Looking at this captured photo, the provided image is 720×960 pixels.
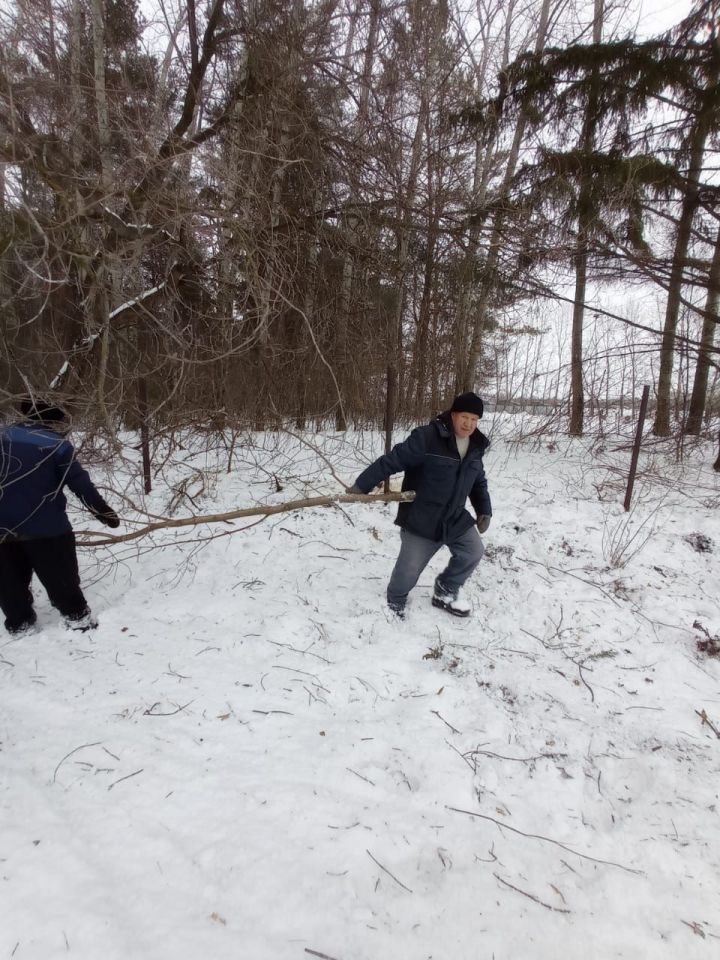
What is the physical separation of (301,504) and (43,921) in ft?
8.26

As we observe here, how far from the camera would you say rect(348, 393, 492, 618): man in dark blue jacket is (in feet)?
10.3

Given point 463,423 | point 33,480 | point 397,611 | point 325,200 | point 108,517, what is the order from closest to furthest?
point 33,480
point 463,423
point 108,517
point 397,611
point 325,200

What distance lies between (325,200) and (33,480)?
18.0 ft

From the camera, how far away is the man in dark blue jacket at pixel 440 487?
3.12 meters

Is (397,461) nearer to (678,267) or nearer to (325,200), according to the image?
(325,200)

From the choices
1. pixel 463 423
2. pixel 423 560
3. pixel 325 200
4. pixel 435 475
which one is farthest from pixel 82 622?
pixel 325 200

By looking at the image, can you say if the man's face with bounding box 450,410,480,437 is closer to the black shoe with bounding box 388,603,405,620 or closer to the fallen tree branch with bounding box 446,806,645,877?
the black shoe with bounding box 388,603,405,620

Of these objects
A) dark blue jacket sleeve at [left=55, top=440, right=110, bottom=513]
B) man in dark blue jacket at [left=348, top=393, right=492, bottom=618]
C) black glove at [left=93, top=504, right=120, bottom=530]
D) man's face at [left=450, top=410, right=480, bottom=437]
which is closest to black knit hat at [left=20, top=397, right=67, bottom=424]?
dark blue jacket sleeve at [left=55, top=440, right=110, bottom=513]

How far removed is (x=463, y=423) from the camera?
10.1 ft

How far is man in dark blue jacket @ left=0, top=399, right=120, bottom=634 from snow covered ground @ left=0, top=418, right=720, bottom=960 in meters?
0.26

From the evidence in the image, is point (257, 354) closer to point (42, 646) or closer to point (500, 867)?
point (42, 646)

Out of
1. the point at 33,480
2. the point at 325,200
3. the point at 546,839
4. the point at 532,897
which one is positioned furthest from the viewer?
the point at 325,200

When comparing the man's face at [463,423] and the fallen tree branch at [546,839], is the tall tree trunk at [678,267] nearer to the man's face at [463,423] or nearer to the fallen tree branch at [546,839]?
the man's face at [463,423]

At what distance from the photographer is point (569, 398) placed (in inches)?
349
